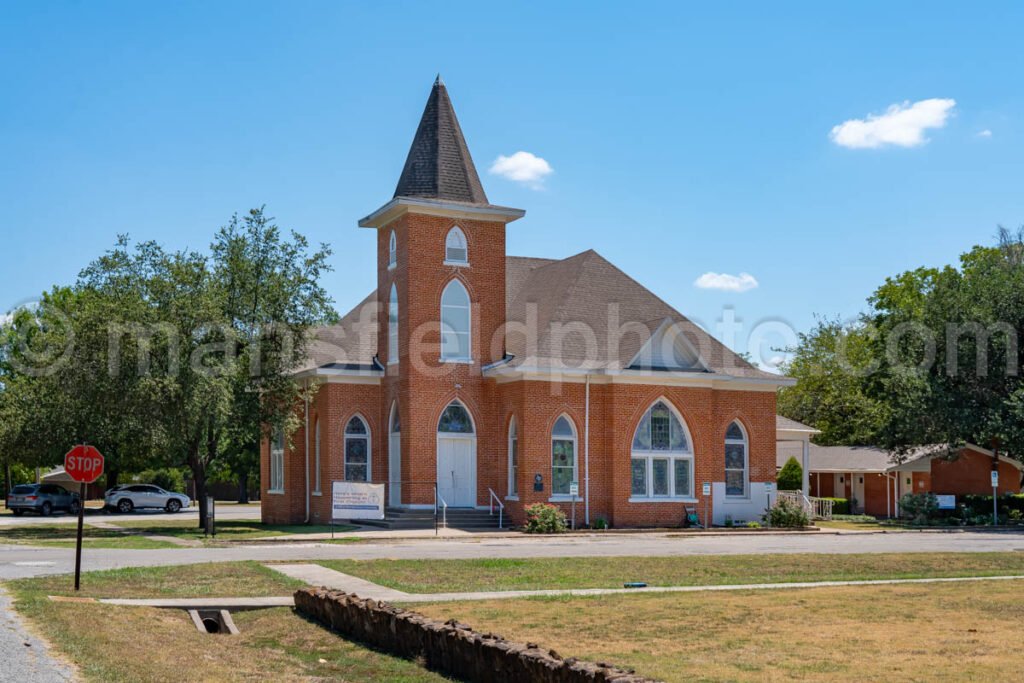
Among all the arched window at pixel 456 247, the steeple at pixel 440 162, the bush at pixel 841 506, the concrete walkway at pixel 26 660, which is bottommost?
the bush at pixel 841 506

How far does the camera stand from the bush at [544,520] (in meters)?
33.8

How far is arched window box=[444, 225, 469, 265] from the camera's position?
3725 centimetres

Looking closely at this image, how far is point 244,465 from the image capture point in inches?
2625

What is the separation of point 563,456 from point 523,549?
892 centimetres

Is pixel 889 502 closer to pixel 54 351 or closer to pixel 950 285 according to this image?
pixel 950 285

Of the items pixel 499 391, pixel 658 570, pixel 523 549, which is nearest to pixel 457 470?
pixel 499 391

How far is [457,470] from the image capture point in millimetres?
37094

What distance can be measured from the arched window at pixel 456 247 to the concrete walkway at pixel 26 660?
963 inches

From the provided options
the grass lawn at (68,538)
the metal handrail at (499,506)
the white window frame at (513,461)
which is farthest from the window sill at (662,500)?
the grass lawn at (68,538)

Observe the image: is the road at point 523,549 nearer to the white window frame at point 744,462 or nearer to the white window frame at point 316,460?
the white window frame at point 744,462

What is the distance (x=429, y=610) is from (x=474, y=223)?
22617 millimetres

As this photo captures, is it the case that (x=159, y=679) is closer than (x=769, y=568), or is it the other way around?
(x=159, y=679)

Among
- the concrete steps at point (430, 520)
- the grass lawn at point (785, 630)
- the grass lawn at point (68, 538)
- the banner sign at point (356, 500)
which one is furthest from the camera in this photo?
Result: the concrete steps at point (430, 520)

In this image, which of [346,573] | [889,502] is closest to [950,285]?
[889,502]
